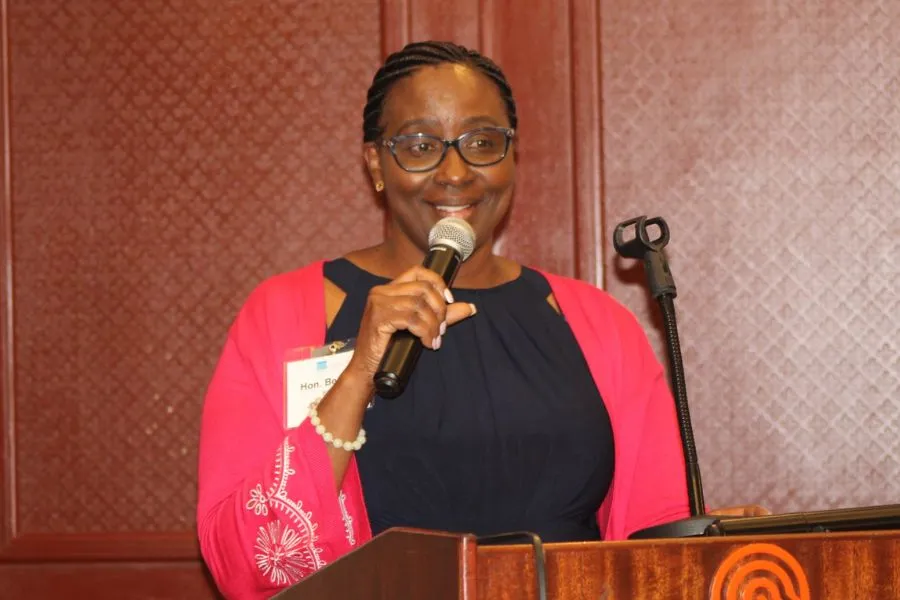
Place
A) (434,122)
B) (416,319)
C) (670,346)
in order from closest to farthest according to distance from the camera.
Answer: (416,319), (670,346), (434,122)

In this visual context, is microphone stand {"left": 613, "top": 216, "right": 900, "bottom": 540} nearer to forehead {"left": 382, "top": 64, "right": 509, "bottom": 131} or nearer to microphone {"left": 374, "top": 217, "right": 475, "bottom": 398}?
microphone {"left": 374, "top": 217, "right": 475, "bottom": 398}

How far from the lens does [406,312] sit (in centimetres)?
146

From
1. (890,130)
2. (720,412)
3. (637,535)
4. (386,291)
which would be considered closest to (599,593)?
(637,535)

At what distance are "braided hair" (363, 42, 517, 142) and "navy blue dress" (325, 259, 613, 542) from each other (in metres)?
0.29

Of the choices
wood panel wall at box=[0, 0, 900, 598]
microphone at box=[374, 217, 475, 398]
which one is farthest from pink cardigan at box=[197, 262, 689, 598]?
wood panel wall at box=[0, 0, 900, 598]

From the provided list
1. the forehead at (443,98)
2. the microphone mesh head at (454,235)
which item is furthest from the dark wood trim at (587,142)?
the microphone mesh head at (454,235)

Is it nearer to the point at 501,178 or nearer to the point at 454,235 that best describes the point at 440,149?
the point at 501,178

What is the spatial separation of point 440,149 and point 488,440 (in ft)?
1.62

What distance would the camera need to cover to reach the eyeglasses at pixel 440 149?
192cm

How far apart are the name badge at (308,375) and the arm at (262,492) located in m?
0.02

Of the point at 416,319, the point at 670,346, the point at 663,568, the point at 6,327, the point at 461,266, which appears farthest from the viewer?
the point at 6,327

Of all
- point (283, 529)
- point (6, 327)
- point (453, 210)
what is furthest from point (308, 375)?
point (6, 327)

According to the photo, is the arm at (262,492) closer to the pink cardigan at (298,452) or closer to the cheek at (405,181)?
the pink cardigan at (298,452)

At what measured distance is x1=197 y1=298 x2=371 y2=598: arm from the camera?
1.63m
